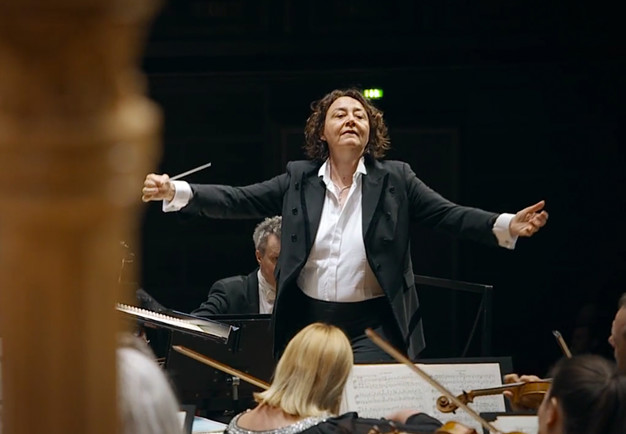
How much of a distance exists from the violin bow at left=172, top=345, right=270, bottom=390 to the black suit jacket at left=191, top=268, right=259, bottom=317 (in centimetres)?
76

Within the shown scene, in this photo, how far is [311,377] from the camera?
3047 mm

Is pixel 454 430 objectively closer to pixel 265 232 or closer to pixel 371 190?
pixel 371 190

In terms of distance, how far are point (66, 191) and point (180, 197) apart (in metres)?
3.35

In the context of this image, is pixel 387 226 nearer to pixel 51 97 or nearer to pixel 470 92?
pixel 470 92

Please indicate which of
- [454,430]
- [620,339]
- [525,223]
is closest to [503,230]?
[525,223]

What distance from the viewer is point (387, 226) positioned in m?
4.25

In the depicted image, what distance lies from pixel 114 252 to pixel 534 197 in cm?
537

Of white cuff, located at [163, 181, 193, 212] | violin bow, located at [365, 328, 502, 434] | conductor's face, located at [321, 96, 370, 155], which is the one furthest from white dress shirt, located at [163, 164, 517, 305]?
violin bow, located at [365, 328, 502, 434]

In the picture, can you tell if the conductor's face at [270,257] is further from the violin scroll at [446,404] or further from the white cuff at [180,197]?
the violin scroll at [446,404]

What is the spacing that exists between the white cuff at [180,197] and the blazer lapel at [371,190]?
0.59m

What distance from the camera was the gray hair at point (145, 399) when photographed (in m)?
Answer: 1.39

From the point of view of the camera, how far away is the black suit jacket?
4.96 m

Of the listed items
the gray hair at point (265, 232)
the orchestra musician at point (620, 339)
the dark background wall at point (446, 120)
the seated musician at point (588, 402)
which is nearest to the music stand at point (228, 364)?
the gray hair at point (265, 232)

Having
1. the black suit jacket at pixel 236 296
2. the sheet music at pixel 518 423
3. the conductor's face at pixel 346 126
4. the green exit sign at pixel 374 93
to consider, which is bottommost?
the sheet music at pixel 518 423
